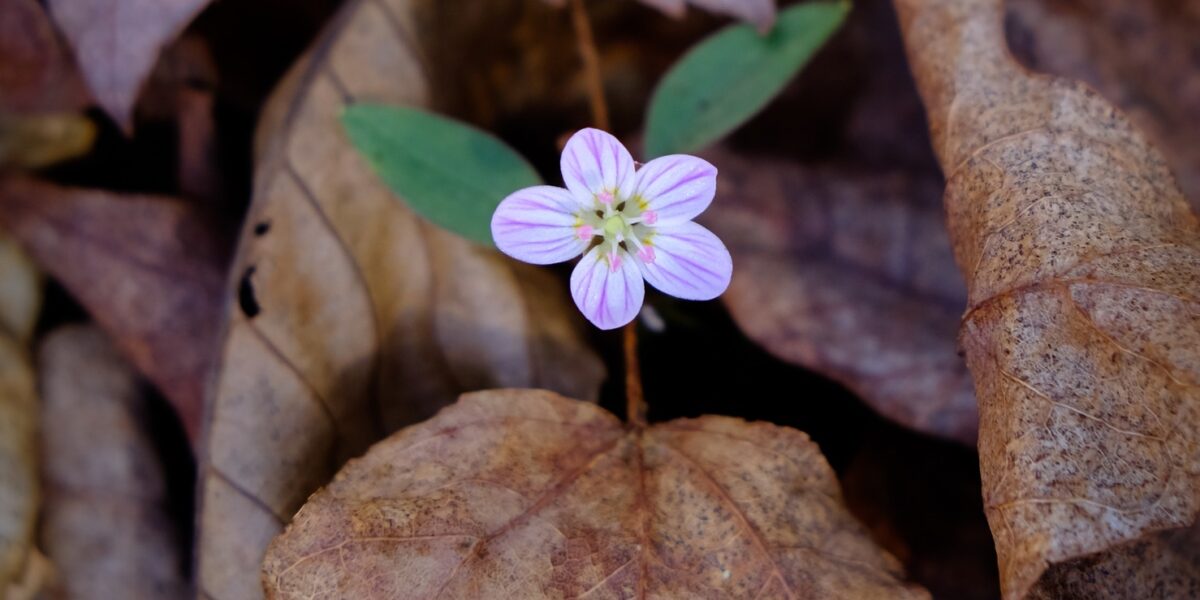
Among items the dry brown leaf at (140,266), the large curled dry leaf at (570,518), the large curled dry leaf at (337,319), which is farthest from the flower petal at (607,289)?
the dry brown leaf at (140,266)

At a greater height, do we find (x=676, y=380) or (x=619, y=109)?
(x=619, y=109)

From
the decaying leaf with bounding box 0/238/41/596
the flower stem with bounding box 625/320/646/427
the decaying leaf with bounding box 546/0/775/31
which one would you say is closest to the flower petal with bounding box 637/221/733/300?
the flower stem with bounding box 625/320/646/427

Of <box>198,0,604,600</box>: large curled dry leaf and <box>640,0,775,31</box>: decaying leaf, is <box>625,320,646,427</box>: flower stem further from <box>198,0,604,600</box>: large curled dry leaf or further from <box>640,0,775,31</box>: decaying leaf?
<box>640,0,775,31</box>: decaying leaf

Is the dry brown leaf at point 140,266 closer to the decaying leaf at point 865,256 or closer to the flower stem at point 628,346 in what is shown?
the flower stem at point 628,346

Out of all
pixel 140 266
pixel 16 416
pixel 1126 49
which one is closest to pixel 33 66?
pixel 140 266

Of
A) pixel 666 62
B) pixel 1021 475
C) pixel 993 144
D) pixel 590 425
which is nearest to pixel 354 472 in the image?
pixel 590 425

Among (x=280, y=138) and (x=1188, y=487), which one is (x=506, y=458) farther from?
(x=1188, y=487)
